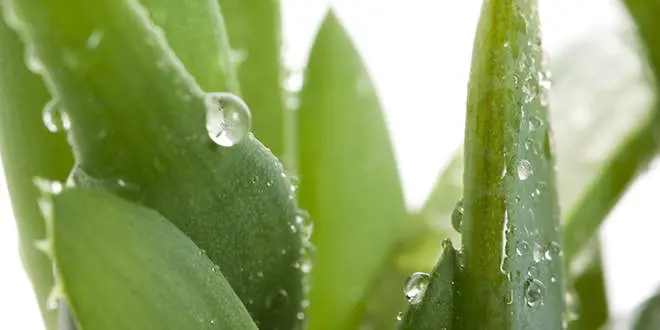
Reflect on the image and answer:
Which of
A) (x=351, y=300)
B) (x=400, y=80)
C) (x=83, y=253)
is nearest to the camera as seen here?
(x=83, y=253)

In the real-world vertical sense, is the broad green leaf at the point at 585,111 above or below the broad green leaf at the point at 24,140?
above

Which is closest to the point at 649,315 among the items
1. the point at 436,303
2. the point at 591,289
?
the point at 591,289

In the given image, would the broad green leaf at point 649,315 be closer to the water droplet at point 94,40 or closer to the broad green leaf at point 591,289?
the broad green leaf at point 591,289

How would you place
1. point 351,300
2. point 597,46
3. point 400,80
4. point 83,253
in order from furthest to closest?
1. point 400,80
2. point 597,46
3. point 351,300
4. point 83,253

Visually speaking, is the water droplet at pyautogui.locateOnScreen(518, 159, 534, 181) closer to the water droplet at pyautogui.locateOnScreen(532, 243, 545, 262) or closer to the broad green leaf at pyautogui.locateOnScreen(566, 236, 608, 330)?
the water droplet at pyautogui.locateOnScreen(532, 243, 545, 262)

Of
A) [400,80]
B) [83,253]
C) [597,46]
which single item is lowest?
[83,253]

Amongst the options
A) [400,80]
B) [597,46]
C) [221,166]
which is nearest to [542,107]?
[221,166]

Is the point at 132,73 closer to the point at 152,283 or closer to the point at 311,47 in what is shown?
the point at 152,283

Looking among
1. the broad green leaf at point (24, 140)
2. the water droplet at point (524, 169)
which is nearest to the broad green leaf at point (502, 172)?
the water droplet at point (524, 169)

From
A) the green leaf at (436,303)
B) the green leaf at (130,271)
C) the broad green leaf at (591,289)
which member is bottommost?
the green leaf at (130,271)
